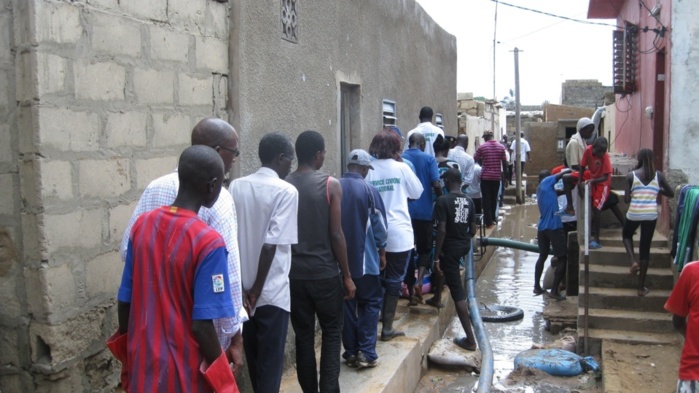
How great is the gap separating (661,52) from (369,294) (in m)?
6.22

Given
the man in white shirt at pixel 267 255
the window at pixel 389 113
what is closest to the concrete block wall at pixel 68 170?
the man in white shirt at pixel 267 255

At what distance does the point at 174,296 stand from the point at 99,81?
5.01 feet

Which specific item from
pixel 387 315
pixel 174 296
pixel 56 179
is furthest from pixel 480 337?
pixel 174 296

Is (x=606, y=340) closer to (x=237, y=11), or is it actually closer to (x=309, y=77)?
(x=309, y=77)

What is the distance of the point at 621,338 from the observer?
7.13 metres

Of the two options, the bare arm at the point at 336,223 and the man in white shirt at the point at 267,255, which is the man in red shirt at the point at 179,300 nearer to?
the man in white shirt at the point at 267,255

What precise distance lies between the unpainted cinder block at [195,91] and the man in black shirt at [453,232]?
2.77m

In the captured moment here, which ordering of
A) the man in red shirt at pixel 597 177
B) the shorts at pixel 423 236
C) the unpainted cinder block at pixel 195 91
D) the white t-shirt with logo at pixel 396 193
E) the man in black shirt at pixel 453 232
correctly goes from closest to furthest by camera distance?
the unpainted cinder block at pixel 195 91 < the white t-shirt with logo at pixel 396 193 < the man in black shirt at pixel 453 232 < the shorts at pixel 423 236 < the man in red shirt at pixel 597 177

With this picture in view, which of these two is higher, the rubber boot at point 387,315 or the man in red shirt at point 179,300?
the man in red shirt at point 179,300

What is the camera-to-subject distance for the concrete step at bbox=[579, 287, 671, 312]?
752 cm

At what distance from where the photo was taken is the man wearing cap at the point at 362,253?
485 centimetres

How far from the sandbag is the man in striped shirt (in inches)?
192

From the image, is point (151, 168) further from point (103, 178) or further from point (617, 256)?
point (617, 256)

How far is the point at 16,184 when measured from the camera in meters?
3.24
